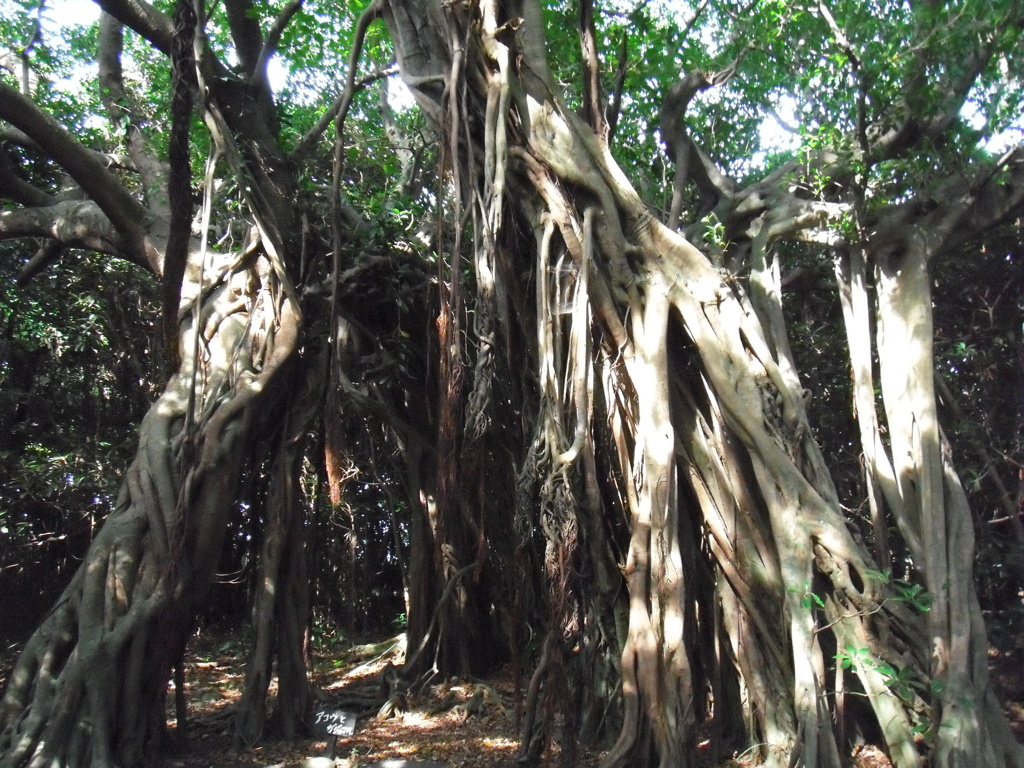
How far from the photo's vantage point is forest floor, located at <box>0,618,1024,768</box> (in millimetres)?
4695

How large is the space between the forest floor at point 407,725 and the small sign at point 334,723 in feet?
0.22

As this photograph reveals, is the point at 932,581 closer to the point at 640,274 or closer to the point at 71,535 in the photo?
the point at 640,274

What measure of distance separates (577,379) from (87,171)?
128 inches

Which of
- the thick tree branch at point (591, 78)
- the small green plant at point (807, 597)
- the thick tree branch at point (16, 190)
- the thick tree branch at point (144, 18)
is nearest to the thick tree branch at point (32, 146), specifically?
the thick tree branch at point (16, 190)

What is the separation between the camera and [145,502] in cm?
468

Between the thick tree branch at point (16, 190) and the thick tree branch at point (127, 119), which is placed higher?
the thick tree branch at point (127, 119)

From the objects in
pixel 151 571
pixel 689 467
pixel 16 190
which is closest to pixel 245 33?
pixel 16 190

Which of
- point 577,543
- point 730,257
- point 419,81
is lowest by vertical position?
point 577,543

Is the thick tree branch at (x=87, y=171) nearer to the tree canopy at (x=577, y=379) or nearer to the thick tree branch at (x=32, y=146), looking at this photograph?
the tree canopy at (x=577, y=379)

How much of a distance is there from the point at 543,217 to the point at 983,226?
263 cm

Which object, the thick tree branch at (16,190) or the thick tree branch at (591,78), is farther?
the thick tree branch at (16,190)

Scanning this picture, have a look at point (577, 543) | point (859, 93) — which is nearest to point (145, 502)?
point (577, 543)

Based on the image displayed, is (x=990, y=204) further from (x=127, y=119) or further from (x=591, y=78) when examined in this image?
(x=127, y=119)

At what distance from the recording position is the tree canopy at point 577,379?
3961 mm
